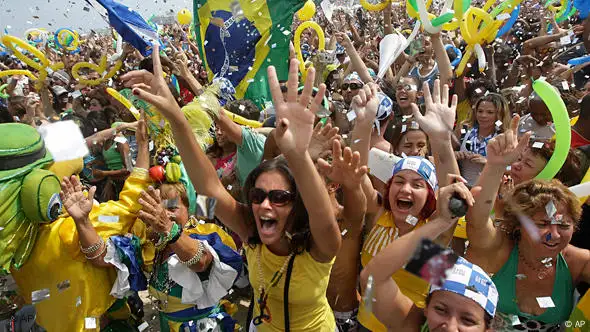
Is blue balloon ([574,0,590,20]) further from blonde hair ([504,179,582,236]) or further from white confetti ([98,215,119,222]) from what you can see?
white confetti ([98,215,119,222])

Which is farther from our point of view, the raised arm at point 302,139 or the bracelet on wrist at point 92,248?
the bracelet on wrist at point 92,248

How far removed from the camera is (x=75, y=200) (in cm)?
212

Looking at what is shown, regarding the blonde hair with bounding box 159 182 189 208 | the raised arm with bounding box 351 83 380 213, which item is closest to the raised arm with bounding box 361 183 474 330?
Answer: the raised arm with bounding box 351 83 380 213

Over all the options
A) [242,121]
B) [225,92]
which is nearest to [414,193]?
[242,121]

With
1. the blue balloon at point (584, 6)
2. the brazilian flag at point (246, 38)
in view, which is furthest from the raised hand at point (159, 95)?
the blue balloon at point (584, 6)

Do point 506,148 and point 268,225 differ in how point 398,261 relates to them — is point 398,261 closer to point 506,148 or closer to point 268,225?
point 268,225

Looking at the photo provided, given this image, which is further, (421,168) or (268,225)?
(421,168)

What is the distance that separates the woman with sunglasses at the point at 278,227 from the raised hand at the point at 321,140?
0.44m

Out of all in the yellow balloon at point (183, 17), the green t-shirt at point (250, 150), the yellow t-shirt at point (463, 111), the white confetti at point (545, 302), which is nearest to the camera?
the white confetti at point (545, 302)

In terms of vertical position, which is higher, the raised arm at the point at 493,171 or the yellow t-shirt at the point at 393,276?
the raised arm at the point at 493,171

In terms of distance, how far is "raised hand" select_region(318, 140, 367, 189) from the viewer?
77.9 inches

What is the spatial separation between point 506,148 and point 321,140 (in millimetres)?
933

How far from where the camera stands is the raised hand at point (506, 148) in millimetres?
1865

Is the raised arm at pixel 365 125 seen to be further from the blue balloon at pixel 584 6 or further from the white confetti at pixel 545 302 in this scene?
the blue balloon at pixel 584 6
